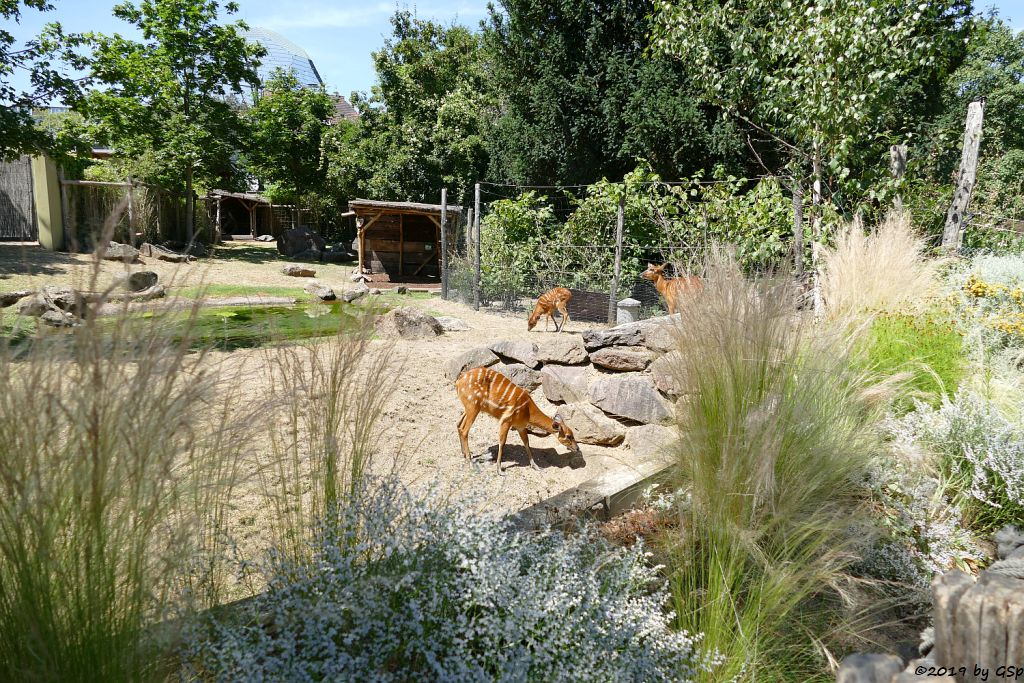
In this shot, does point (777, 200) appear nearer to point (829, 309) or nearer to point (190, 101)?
point (829, 309)

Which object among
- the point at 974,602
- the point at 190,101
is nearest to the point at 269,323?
the point at 974,602

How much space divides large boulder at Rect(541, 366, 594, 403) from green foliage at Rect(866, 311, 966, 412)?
234 centimetres

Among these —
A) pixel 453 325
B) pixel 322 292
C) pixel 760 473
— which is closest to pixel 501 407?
pixel 760 473

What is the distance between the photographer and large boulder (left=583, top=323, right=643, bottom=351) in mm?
5965

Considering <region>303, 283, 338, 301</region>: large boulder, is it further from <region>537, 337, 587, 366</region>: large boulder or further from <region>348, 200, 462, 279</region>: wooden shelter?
<region>537, 337, 587, 366</region>: large boulder

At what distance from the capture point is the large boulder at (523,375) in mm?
5922

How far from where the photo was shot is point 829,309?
452 centimetres

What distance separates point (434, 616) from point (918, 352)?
3.58 m

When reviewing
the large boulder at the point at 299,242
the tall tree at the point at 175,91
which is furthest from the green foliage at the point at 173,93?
the large boulder at the point at 299,242

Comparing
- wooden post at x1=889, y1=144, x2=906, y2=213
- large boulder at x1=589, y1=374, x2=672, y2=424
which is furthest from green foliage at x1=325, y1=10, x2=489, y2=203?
large boulder at x1=589, y1=374, x2=672, y2=424

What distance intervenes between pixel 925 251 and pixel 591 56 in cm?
783

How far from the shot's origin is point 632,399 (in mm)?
4973

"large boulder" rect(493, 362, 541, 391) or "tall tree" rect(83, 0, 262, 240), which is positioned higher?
"tall tree" rect(83, 0, 262, 240)

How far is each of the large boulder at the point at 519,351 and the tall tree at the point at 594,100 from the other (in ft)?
20.2
